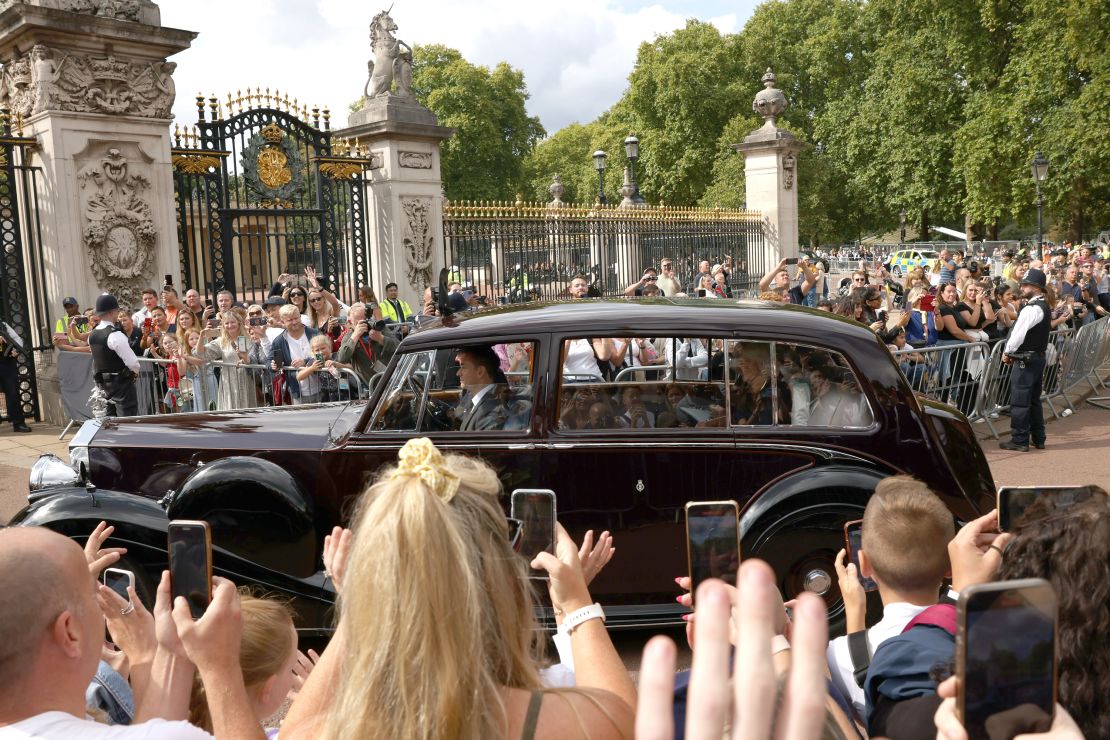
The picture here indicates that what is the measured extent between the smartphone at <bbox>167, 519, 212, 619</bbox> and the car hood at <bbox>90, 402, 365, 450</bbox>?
9.56 feet

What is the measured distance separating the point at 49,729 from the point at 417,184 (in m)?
14.3

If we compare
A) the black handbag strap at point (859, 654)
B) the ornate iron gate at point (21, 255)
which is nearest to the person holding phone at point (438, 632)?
the black handbag strap at point (859, 654)

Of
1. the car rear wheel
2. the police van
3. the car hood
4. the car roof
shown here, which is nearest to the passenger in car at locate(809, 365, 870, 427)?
the car roof

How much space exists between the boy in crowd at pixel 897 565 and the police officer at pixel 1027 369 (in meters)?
8.13

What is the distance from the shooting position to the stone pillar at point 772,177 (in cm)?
2270

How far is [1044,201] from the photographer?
34438 millimetres

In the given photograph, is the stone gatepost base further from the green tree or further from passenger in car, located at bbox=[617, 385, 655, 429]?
the green tree

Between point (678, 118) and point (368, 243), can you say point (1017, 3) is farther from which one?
point (368, 243)

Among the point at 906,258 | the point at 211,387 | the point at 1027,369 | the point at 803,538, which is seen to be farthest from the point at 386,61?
the point at 906,258

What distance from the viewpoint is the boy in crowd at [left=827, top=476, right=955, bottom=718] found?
2.61 metres

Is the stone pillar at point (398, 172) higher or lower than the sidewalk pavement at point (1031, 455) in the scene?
higher

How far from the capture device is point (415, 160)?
610 inches

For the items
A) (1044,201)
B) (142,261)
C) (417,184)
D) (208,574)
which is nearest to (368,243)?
(417,184)

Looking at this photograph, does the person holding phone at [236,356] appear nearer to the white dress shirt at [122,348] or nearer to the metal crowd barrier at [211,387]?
the metal crowd barrier at [211,387]
